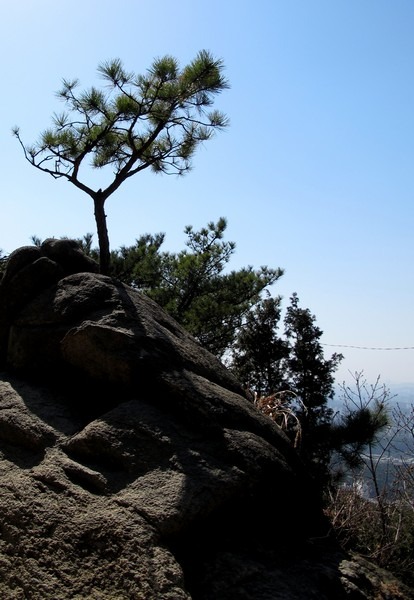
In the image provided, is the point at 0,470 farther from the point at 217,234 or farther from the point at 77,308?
the point at 217,234

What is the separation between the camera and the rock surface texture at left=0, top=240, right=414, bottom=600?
265cm

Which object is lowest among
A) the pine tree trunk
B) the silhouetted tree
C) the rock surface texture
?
the rock surface texture

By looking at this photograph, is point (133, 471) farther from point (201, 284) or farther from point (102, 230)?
point (201, 284)

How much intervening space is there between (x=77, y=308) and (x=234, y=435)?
1.42 m

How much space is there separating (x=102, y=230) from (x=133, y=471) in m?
2.87

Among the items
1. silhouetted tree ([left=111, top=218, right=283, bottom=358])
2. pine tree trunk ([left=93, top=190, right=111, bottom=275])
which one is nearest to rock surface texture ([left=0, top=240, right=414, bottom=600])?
pine tree trunk ([left=93, top=190, right=111, bottom=275])

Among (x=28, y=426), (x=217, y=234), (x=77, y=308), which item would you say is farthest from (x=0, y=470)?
(x=217, y=234)

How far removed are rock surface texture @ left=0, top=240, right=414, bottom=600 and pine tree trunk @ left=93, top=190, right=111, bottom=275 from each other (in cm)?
99

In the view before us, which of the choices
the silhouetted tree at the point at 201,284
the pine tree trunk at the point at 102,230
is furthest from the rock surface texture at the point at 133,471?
the silhouetted tree at the point at 201,284

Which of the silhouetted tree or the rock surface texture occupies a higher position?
the silhouetted tree

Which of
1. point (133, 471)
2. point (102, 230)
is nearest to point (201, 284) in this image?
point (102, 230)

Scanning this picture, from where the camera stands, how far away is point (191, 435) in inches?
130

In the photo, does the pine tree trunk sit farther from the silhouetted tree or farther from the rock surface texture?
the silhouetted tree

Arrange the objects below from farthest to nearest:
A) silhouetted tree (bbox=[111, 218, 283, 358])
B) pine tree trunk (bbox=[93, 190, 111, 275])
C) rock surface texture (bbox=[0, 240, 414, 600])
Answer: silhouetted tree (bbox=[111, 218, 283, 358]) < pine tree trunk (bbox=[93, 190, 111, 275]) < rock surface texture (bbox=[0, 240, 414, 600])
